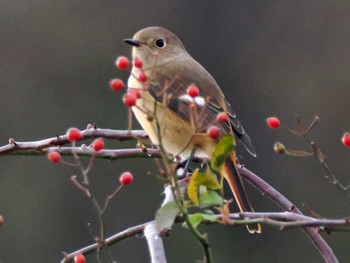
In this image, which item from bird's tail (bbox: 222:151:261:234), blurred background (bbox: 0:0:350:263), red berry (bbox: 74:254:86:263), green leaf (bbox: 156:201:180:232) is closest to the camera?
green leaf (bbox: 156:201:180:232)

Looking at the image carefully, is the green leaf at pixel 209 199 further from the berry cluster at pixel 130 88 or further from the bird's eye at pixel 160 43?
the bird's eye at pixel 160 43

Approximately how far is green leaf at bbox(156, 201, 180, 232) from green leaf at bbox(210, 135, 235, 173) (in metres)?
0.13

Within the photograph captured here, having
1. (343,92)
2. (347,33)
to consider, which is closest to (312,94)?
(343,92)

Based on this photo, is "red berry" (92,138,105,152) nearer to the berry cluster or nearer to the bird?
the berry cluster

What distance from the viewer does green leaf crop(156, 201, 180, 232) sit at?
7.96 ft

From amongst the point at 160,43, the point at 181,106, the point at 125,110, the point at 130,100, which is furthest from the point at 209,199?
the point at 125,110

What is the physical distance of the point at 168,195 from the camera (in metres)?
2.91

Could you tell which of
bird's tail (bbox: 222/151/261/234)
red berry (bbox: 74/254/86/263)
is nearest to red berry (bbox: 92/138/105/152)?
red berry (bbox: 74/254/86/263)

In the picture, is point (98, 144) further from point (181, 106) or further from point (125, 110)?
point (125, 110)

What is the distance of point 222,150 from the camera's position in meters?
2.48

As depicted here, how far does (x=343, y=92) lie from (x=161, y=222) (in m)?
14.7

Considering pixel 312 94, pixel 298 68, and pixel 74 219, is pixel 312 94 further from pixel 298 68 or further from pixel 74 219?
pixel 74 219

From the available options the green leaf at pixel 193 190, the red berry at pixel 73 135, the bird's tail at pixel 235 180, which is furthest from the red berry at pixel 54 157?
the bird's tail at pixel 235 180

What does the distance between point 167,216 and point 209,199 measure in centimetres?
11
